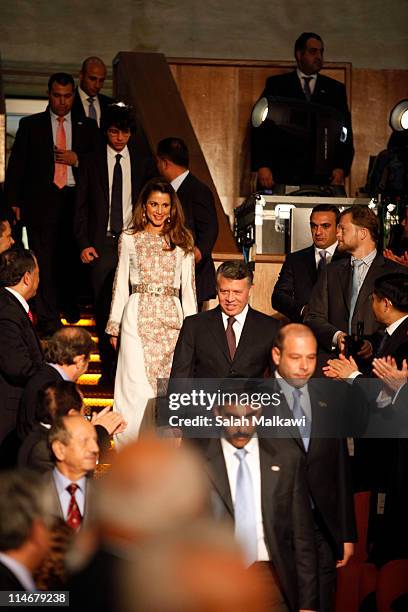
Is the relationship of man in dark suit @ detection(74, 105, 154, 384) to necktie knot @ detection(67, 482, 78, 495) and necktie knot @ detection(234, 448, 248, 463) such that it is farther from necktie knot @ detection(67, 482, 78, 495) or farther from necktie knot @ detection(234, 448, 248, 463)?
necktie knot @ detection(67, 482, 78, 495)

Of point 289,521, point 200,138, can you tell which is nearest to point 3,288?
point 289,521

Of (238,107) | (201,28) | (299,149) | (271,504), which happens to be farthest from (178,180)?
(201,28)

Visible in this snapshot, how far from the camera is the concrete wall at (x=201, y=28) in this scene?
452 inches

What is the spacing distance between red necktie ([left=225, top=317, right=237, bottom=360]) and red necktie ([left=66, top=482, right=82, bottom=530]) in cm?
152

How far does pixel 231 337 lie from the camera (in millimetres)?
5664

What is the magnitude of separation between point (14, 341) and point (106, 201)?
1904mm

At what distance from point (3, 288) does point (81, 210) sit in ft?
5.13

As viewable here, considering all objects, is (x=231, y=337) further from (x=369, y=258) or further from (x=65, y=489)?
(x=65, y=489)

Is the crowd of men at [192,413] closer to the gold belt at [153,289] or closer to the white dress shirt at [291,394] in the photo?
the white dress shirt at [291,394]

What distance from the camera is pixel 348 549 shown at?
16.0 feet

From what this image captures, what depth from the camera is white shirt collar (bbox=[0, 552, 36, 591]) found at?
272 cm

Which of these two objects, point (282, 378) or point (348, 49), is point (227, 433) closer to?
point (282, 378)

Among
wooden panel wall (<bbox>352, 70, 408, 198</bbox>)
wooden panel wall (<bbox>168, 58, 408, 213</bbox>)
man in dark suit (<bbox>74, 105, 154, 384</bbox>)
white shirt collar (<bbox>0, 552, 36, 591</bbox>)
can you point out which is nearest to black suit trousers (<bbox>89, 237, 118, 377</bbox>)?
man in dark suit (<bbox>74, 105, 154, 384</bbox>)

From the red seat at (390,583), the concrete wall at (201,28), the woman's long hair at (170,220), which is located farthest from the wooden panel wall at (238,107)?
the red seat at (390,583)
